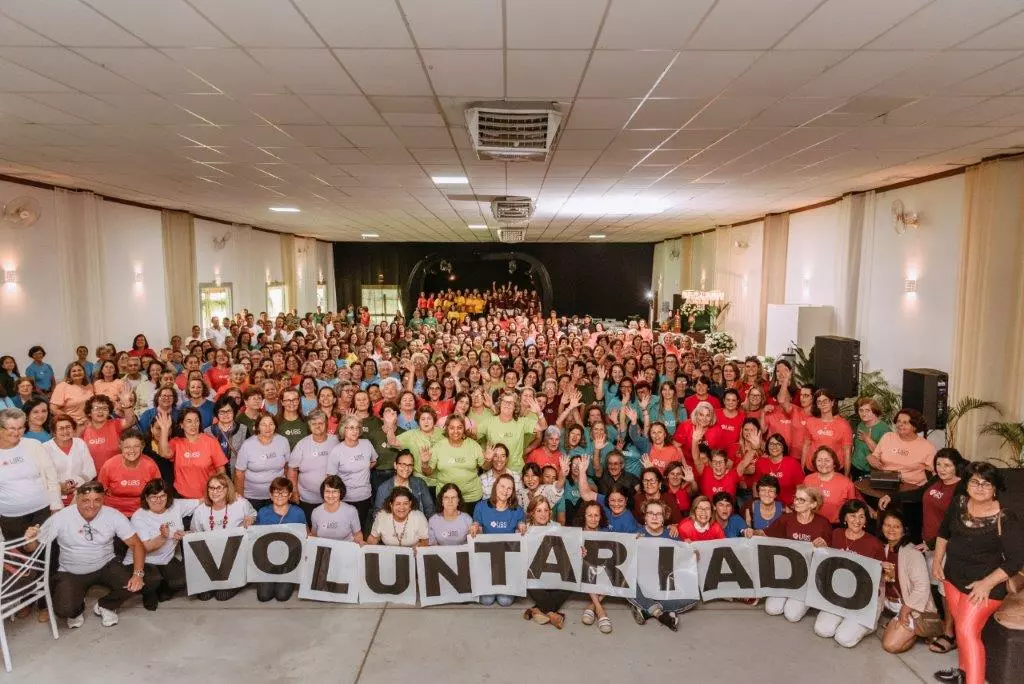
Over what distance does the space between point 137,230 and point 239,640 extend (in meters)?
9.22

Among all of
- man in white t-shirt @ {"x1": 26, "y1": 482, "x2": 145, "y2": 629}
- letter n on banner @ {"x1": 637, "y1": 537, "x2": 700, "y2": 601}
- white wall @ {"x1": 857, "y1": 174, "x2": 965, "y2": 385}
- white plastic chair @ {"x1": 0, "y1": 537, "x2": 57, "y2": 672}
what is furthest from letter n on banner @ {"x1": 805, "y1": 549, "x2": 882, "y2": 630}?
white plastic chair @ {"x1": 0, "y1": 537, "x2": 57, "y2": 672}

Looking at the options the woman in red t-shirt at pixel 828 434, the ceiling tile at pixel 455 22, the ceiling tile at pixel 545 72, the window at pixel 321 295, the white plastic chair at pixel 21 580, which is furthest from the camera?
the window at pixel 321 295

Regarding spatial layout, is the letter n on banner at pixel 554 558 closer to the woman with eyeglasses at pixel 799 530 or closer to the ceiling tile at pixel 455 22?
the woman with eyeglasses at pixel 799 530

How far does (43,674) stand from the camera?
147 inches

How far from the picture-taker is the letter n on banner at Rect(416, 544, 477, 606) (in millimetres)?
4484

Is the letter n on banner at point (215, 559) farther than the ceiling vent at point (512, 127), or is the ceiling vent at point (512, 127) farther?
the letter n on banner at point (215, 559)

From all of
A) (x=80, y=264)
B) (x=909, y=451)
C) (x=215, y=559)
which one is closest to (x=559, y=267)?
(x=80, y=264)

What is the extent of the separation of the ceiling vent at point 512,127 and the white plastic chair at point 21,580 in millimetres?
3982

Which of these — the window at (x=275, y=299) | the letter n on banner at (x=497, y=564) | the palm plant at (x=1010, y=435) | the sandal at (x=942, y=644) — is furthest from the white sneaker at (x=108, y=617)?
the window at (x=275, y=299)

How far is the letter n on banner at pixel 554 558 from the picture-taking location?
4488mm

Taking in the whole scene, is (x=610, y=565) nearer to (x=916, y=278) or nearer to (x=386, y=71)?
(x=386, y=71)

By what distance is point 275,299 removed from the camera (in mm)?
17594

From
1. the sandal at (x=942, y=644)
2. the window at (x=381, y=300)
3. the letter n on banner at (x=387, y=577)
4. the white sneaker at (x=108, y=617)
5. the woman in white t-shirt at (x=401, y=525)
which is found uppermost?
the window at (x=381, y=300)

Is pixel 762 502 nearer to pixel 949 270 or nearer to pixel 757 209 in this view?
pixel 949 270
